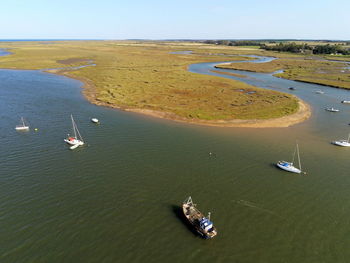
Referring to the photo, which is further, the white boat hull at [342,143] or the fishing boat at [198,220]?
the white boat hull at [342,143]

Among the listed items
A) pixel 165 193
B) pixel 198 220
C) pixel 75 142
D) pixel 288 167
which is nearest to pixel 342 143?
pixel 288 167

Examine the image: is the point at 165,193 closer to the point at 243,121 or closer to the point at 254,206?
the point at 254,206

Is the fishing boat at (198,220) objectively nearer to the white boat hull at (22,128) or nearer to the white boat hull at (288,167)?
the white boat hull at (288,167)

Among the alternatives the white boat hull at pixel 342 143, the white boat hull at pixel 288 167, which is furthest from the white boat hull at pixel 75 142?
the white boat hull at pixel 342 143

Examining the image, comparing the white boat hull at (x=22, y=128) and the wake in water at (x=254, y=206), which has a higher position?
the white boat hull at (x=22, y=128)

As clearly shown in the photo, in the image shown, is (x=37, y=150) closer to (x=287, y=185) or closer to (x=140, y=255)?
(x=140, y=255)

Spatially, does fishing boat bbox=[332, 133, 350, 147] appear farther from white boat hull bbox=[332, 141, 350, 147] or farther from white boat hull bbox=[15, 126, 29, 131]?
white boat hull bbox=[15, 126, 29, 131]
